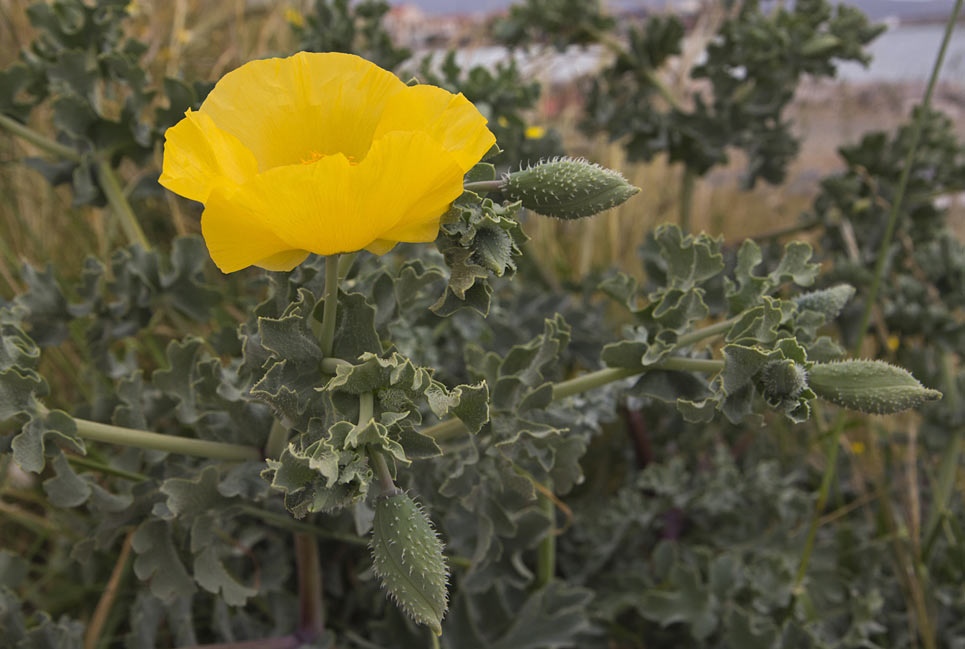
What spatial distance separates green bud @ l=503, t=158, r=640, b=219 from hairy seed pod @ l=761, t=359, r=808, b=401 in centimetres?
24

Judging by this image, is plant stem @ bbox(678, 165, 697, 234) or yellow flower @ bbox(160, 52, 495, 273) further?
plant stem @ bbox(678, 165, 697, 234)

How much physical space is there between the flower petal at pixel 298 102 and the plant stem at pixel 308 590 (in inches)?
24.2

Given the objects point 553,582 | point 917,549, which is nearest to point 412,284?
point 553,582

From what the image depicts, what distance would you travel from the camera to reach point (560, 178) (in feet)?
2.57

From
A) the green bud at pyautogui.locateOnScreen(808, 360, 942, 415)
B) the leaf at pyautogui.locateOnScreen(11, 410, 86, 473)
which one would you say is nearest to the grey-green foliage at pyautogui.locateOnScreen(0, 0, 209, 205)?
the leaf at pyautogui.locateOnScreen(11, 410, 86, 473)

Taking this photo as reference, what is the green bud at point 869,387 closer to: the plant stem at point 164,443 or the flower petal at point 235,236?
the flower petal at point 235,236

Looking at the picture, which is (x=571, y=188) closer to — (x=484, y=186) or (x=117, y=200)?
(x=484, y=186)

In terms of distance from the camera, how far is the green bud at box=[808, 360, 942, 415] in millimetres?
816

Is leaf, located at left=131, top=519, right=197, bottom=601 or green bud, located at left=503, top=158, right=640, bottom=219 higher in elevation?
green bud, located at left=503, top=158, right=640, bottom=219

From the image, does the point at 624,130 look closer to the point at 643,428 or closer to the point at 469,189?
the point at 643,428

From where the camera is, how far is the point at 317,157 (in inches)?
31.2

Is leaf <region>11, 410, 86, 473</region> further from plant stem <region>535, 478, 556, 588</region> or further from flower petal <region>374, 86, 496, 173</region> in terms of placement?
plant stem <region>535, 478, 556, 588</region>

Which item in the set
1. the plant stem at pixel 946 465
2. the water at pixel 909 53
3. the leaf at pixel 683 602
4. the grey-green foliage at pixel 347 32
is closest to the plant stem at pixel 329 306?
the leaf at pixel 683 602

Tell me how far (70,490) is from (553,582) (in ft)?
2.40
